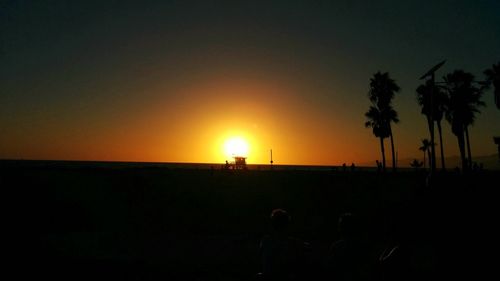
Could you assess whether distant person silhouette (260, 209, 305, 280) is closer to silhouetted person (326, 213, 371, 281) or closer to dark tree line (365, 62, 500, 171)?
silhouetted person (326, 213, 371, 281)

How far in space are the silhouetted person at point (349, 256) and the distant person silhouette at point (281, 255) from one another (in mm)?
414

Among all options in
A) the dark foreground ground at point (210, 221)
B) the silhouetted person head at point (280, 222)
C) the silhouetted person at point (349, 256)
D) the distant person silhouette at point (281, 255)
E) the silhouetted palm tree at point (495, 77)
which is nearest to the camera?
the silhouetted person at point (349, 256)

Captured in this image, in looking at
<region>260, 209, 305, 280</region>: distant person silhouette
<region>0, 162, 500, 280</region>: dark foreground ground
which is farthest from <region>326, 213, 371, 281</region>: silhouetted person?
<region>260, 209, 305, 280</region>: distant person silhouette

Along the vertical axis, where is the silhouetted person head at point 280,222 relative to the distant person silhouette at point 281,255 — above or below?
above

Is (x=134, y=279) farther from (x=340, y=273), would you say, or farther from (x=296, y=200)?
(x=296, y=200)

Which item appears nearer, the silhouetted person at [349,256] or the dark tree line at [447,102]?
the silhouetted person at [349,256]

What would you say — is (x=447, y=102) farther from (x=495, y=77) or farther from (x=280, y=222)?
(x=280, y=222)

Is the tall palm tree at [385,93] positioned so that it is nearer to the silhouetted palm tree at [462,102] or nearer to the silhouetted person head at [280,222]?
the silhouetted palm tree at [462,102]

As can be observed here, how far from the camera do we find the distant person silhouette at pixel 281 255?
15.9 feet

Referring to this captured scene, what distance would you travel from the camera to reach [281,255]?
4.86 m

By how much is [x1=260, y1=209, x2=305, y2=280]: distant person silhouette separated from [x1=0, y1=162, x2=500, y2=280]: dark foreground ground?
0.80 feet

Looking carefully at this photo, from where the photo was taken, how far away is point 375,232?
1472cm

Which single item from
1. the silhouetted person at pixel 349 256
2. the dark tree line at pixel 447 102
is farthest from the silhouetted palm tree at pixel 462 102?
the silhouetted person at pixel 349 256

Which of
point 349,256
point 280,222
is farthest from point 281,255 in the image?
point 349,256
